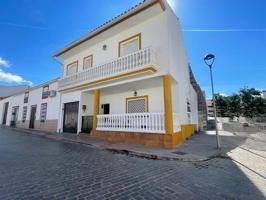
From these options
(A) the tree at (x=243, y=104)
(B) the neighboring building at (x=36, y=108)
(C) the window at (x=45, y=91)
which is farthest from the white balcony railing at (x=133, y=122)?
(A) the tree at (x=243, y=104)

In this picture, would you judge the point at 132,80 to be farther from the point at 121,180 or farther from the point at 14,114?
the point at 14,114

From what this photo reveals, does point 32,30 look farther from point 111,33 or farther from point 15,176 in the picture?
point 15,176

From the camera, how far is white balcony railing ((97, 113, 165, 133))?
25.8ft

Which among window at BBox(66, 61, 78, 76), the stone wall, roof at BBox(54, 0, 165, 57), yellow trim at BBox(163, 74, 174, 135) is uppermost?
roof at BBox(54, 0, 165, 57)

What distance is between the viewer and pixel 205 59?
846 cm

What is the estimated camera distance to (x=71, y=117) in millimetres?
13211

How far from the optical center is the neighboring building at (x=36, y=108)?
15.2 meters

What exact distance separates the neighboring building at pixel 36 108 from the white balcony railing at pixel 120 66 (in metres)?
5.22

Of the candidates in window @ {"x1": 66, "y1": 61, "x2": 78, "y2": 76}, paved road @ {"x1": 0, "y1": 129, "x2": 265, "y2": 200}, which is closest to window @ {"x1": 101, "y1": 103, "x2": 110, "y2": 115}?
Answer: window @ {"x1": 66, "y1": 61, "x2": 78, "y2": 76}

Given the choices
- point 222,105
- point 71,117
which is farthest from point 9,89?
point 222,105

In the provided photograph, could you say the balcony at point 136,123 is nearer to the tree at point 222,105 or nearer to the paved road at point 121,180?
the paved road at point 121,180

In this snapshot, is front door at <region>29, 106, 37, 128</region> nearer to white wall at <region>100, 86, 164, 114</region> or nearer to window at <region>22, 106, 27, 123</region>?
window at <region>22, 106, 27, 123</region>

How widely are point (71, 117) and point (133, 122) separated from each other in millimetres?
7004

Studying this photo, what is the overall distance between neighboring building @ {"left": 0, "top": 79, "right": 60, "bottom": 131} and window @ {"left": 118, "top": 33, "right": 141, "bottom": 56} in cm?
867
